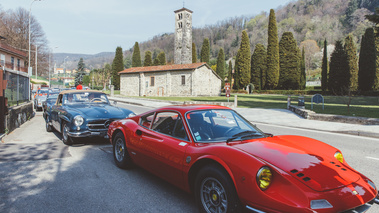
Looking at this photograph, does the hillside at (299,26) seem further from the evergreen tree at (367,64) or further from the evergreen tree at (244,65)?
the evergreen tree at (367,64)

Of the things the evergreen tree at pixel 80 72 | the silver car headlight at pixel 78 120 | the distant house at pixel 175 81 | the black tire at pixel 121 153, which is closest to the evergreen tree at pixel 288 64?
the distant house at pixel 175 81

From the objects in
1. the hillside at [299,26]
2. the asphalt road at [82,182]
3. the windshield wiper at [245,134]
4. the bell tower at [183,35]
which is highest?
the hillside at [299,26]

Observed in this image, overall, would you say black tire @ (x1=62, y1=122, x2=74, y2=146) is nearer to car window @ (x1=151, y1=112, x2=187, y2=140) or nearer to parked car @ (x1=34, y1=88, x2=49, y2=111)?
car window @ (x1=151, y1=112, x2=187, y2=140)

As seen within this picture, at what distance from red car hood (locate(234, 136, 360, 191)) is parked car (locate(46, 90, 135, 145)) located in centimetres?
485

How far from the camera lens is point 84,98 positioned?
28.5 feet

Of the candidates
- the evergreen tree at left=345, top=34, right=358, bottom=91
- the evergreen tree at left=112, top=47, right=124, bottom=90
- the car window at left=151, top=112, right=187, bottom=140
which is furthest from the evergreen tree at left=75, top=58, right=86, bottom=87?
the car window at left=151, top=112, right=187, bottom=140

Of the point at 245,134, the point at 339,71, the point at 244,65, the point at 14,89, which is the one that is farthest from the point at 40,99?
the point at 244,65

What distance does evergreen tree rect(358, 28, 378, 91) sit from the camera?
3581 centimetres

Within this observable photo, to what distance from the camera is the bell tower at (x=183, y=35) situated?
57219 mm

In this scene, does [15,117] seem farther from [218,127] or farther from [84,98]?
[218,127]

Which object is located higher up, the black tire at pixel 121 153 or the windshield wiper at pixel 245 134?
the windshield wiper at pixel 245 134

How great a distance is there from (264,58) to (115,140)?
177ft

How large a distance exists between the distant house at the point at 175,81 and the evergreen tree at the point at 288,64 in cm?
1449

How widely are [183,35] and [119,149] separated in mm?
55116
